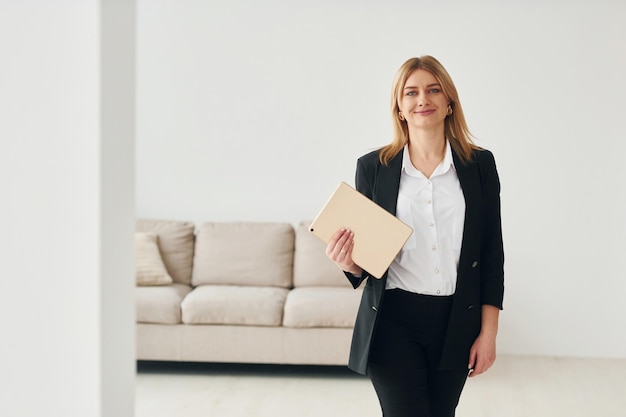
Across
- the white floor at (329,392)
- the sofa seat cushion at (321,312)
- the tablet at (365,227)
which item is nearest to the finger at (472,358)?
the tablet at (365,227)

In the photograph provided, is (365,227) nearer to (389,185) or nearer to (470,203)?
(389,185)

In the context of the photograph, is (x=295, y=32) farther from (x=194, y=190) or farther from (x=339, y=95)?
(x=194, y=190)

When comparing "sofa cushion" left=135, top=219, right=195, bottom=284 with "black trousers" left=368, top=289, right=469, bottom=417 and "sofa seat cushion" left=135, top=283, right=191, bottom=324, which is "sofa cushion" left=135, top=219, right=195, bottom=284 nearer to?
"sofa seat cushion" left=135, top=283, right=191, bottom=324

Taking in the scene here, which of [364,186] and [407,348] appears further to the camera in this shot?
[364,186]

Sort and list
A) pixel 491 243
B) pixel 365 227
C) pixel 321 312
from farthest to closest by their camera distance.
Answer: pixel 321 312 < pixel 491 243 < pixel 365 227

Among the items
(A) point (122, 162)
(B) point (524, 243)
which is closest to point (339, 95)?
(B) point (524, 243)

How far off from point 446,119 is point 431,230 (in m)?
0.35

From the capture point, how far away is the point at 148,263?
5156 millimetres

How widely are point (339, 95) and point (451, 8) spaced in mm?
1013

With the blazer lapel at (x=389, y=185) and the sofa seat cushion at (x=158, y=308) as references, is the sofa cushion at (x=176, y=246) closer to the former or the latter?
the sofa seat cushion at (x=158, y=308)

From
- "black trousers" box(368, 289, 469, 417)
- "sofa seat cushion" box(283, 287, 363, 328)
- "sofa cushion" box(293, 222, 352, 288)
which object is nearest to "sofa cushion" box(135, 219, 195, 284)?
"sofa cushion" box(293, 222, 352, 288)

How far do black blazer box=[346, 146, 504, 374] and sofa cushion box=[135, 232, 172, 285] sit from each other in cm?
309

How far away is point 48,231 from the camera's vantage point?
1304mm

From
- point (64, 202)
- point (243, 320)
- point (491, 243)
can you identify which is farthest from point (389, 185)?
point (243, 320)
